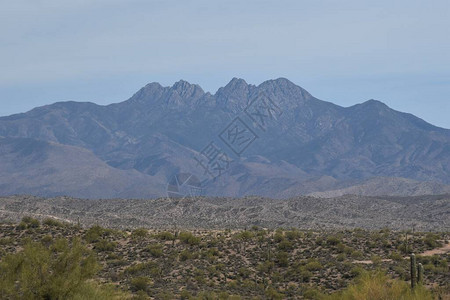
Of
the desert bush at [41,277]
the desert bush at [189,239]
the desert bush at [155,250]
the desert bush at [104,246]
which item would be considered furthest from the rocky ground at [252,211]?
the desert bush at [41,277]

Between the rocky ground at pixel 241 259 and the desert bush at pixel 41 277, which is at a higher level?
the desert bush at pixel 41 277

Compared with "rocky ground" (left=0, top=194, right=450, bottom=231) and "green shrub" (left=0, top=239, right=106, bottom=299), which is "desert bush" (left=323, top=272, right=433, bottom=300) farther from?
"rocky ground" (left=0, top=194, right=450, bottom=231)

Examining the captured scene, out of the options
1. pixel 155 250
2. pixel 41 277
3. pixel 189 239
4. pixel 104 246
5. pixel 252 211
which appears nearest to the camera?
pixel 41 277

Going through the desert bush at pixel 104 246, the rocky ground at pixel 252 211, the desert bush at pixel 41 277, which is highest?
the desert bush at pixel 41 277

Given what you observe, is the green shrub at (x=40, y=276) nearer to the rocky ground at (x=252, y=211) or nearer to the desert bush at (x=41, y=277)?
the desert bush at (x=41, y=277)

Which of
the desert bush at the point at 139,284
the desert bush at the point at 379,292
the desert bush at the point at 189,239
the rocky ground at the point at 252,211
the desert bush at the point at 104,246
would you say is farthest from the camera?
the rocky ground at the point at 252,211

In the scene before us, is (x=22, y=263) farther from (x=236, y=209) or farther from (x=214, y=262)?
(x=236, y=209)

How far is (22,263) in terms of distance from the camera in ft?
91.0

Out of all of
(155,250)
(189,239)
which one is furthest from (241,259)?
(155,250)

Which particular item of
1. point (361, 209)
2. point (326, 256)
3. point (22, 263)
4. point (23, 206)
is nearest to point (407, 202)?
point (361, 209)

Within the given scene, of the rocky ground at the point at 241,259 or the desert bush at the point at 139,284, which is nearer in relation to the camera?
the desert bush at the point at 139,284

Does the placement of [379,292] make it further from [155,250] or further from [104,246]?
[104,246]

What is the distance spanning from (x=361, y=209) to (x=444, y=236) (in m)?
74.5

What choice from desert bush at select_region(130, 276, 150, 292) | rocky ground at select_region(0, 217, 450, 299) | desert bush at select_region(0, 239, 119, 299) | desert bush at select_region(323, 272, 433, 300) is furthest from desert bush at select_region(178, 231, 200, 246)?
desert bush at select_region(323, 272, 433, 300)
